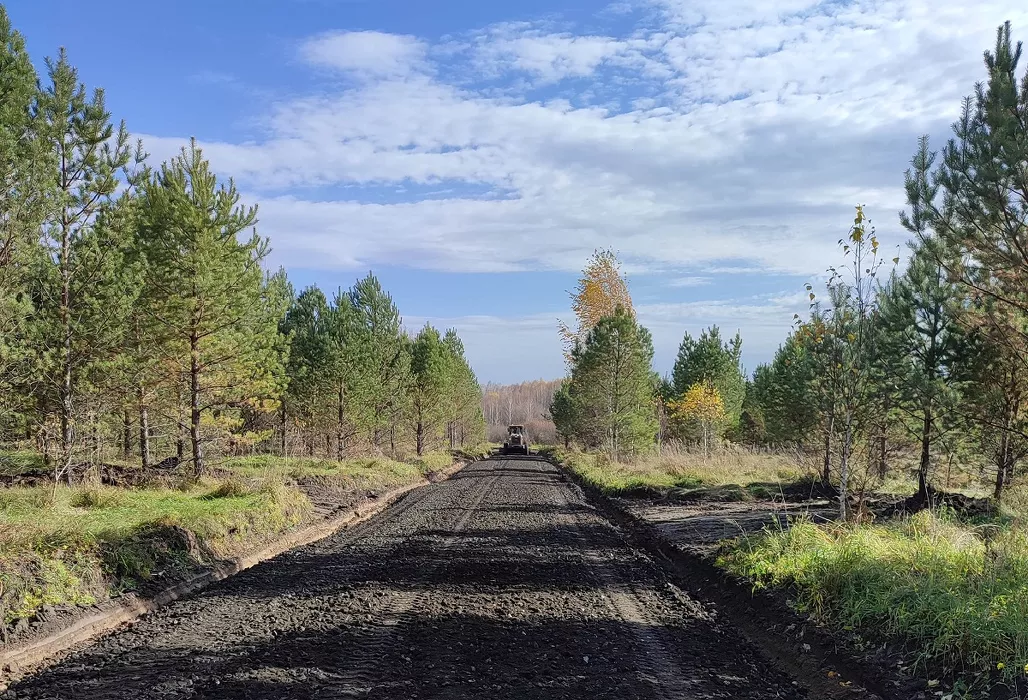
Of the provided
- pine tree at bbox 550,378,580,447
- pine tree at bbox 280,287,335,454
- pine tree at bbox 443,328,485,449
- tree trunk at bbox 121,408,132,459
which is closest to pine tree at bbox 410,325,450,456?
pine tree at bbox 443,328,485,449

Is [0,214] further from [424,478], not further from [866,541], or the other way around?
[424,478]

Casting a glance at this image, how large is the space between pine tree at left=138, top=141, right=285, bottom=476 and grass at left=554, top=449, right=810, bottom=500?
470 inches

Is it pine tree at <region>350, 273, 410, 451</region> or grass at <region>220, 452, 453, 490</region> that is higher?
pine tree at <region>350, 273, 410, 451</region>

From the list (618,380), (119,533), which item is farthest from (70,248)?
(618,380)

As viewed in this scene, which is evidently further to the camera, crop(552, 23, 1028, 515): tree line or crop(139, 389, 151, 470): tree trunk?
crop(139, 389, 151, 470): tree trunk

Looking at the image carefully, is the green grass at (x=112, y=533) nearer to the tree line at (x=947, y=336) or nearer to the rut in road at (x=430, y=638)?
the rut in road at (x=430, y=638)

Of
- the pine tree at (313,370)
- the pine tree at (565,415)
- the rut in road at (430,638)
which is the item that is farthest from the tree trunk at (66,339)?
the pine tree at (565,415)

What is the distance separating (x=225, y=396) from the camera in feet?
61.1

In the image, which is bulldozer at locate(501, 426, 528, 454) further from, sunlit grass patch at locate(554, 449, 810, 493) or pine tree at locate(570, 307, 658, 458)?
sunlit grass patch at locate(554, 449, 810, 493)

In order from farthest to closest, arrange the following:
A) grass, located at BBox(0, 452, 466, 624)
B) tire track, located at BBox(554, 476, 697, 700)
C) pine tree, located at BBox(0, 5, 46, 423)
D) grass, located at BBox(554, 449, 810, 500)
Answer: grass, located at BBox(554, 449, 810, 500) < pine tree, located at BBox(0, 5, 46, 423) < grass, located at BBox(0, 452, 466, 624) < tire track, located at BBox(554, 476, 697, 700)

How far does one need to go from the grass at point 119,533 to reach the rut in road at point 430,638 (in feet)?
2.74

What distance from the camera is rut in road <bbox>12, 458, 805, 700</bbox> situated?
496 centimetres

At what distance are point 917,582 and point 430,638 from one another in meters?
4.45

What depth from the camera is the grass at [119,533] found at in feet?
22.1
